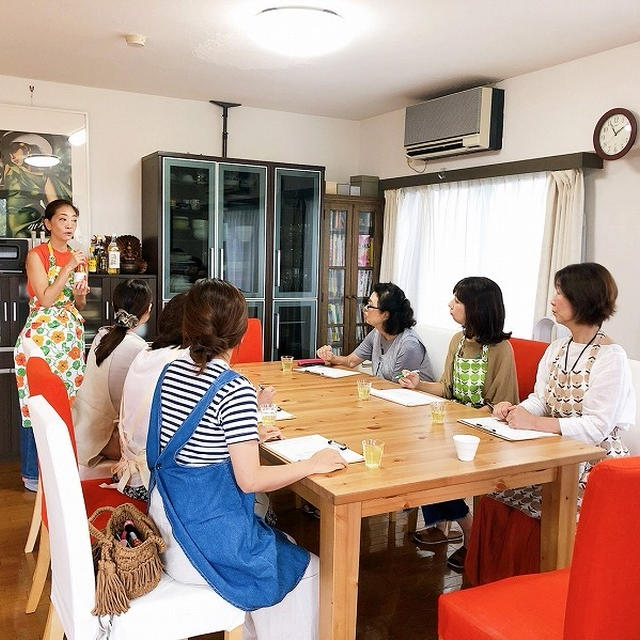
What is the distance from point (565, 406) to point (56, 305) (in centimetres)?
250

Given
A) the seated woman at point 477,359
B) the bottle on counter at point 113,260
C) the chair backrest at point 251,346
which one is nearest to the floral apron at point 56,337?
the chair backrest at point 251,346

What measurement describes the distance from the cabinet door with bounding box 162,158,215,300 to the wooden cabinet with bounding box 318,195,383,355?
3.09ft

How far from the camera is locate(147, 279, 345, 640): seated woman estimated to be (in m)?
1.69

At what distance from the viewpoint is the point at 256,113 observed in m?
5.43

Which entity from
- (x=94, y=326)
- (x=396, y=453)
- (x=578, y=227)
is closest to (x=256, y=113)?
(x=94, y=326)

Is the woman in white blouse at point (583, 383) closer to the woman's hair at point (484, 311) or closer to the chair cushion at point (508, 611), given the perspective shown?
the woman's hair at point (484, 311)

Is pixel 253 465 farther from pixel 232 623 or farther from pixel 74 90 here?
pixel 74 90

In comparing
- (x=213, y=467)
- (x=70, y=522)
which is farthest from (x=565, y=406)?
(x=70, y=522)

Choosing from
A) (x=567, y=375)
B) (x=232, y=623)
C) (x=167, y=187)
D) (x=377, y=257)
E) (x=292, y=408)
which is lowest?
(x=232, y=623)

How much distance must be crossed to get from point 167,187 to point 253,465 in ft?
11.1

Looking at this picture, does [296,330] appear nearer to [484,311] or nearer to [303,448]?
[484,311]

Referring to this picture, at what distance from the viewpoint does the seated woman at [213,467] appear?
5.53 feet

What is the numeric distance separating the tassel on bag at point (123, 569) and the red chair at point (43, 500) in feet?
1.16

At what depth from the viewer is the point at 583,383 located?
2.39 m
